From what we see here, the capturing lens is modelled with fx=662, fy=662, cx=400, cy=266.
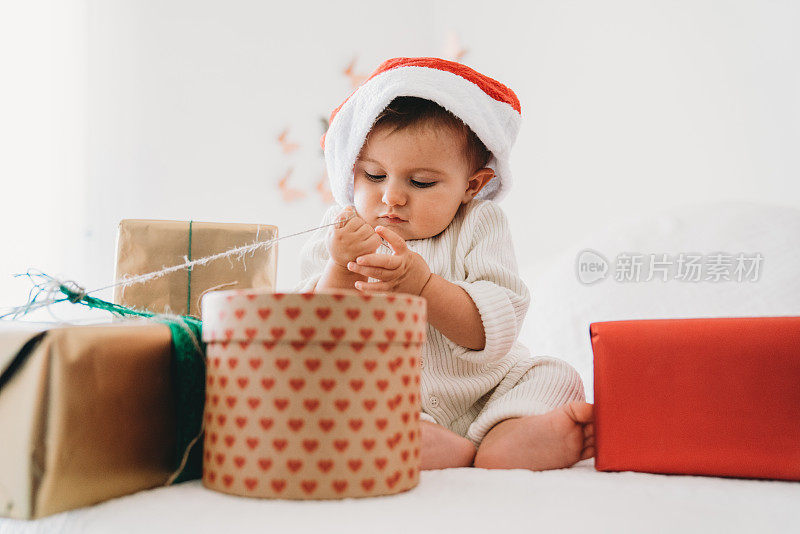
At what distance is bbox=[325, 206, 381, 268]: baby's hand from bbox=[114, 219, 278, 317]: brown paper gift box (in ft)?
1.00

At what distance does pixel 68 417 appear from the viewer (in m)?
0.43

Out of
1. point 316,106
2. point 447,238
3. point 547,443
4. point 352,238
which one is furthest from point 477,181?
point 316,106

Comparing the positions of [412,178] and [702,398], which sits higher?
[412,178]

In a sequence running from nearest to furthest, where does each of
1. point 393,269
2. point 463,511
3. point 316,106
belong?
point 463,511 < point 393,269 < point 316,106

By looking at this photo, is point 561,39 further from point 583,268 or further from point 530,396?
point 530,396

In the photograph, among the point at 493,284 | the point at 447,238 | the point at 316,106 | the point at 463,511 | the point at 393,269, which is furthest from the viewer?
the point at 316,106

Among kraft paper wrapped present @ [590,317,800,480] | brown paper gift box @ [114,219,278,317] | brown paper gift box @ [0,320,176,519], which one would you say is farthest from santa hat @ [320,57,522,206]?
brown paper gift box @ [0,320,176,519]

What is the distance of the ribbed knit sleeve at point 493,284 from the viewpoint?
29.5 inches

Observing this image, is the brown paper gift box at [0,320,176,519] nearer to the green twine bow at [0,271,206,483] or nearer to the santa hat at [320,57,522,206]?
the green twine bow at [0,271,206,483]

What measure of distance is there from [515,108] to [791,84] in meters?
0.71

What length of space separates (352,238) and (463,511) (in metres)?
0.34

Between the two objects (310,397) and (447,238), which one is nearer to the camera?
(310,397)

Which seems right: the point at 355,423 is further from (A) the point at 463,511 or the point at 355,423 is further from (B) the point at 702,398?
(B) the point at 702,398

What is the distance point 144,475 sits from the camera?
1.59 ft
